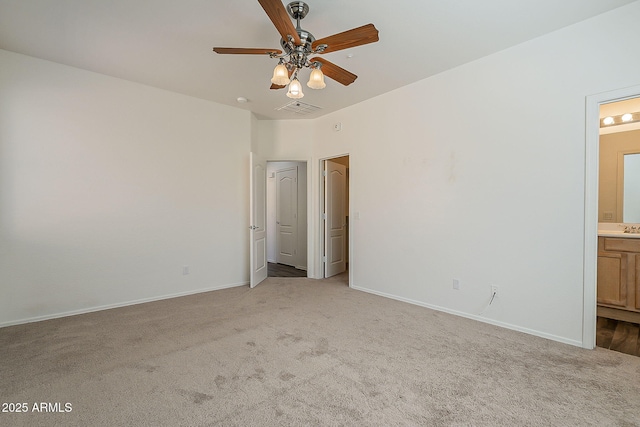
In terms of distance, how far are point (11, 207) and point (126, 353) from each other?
2111mm

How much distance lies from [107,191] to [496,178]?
4.47m

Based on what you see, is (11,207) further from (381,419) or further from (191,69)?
(381,419)

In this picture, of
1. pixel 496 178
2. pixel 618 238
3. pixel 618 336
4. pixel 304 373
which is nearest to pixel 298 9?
pixel 496 178

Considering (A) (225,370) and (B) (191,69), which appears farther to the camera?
(B) (191,69)

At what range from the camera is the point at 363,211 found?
4.33 metres

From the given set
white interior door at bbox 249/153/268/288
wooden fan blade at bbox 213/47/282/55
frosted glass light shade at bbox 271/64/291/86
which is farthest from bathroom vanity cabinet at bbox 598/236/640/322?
white interior door at bbox 249/153/268/288

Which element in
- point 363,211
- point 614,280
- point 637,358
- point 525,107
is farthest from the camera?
point 363,211

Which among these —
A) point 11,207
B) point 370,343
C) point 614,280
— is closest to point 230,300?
point 370,343

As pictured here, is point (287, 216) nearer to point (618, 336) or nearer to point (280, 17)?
point (280, 17)

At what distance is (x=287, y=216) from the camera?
6.39 meters

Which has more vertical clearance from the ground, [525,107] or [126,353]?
[525,107]

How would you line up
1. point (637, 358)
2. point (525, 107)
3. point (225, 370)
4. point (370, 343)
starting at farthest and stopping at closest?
point (525, 107), point (370, 343), point (637, 358), point (225, 370)

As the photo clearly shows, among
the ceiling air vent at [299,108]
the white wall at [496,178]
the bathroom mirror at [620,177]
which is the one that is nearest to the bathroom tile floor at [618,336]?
the white wall at [496,178]

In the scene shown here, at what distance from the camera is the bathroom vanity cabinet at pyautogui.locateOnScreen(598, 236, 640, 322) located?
3.08 metres
